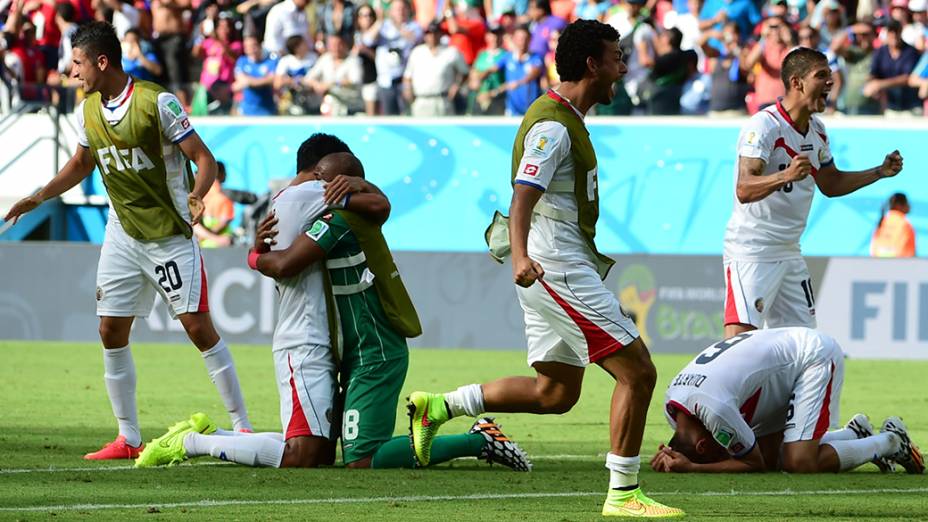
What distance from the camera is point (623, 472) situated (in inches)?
275

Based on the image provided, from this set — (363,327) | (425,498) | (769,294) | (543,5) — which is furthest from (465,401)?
(543,5)

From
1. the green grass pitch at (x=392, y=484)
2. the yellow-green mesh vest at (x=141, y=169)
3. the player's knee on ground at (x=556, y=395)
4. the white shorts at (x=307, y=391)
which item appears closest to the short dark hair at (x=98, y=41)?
the yellow-green mesh vest at (x=141, y=169)

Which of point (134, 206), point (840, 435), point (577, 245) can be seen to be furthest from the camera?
point (134, 206)

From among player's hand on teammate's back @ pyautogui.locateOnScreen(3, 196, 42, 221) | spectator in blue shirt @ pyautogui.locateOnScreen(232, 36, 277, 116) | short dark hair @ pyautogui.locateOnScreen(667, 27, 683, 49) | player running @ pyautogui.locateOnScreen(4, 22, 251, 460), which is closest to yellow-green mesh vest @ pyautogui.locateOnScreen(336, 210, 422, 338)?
player running @ pyautogui.locateOnScreen(4, 22, 251, 460)

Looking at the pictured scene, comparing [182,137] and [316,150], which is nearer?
[316,150]

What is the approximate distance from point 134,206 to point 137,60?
15.0 meters

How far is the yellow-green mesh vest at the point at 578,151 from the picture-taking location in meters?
7.43

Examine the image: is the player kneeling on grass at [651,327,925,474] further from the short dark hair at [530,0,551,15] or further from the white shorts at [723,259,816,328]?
the short dark hair at [530,0,551,15]

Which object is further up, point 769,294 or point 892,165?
point 892,165

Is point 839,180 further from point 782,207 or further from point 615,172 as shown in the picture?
point 615,172

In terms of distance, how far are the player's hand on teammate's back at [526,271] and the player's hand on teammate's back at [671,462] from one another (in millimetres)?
2417

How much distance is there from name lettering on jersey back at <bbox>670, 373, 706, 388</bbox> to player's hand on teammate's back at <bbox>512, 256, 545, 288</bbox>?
7.25ft

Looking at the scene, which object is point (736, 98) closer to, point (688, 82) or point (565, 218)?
point (688, 82)

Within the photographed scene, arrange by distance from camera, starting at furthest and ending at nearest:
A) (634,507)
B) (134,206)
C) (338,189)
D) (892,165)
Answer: (892,165) < (134,206) < (338,189) < (634,507)
